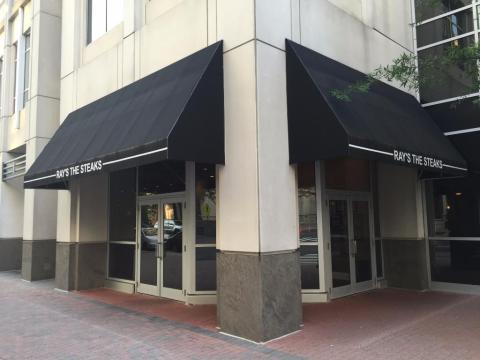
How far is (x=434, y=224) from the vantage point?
10406 millimetres

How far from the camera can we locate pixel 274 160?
6.96 meters

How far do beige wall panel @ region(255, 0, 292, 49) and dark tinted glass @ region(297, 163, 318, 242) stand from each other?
9.76 ft

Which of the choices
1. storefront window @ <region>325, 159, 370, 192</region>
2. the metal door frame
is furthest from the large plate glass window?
the metal door frame

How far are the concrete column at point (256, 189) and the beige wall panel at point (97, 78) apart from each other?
13.8 ft

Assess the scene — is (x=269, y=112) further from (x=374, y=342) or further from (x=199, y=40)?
(x=374, y=342)

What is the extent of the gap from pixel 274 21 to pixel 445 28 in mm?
5572

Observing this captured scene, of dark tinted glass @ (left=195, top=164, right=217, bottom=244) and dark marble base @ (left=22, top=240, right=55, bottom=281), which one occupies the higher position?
dark tinted glass @ (left=195, top=164, right=217, bottom=244)

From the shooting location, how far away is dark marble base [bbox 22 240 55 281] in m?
13.8

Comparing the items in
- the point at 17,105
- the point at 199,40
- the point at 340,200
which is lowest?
the point at 340,200

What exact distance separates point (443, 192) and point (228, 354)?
6760mm

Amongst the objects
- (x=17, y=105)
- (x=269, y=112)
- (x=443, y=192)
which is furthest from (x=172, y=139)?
(x=17, y=105)

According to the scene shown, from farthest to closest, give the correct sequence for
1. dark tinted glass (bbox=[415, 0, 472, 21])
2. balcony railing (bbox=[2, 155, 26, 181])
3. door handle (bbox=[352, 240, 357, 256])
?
balcony railing (bbox=[2, 155, 26, 181]) → dark tinted glass (bbox=[415, 0, 472, 21]) → door handle (bbox=[352, 240, 357, 256])

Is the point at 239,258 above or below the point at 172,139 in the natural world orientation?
below

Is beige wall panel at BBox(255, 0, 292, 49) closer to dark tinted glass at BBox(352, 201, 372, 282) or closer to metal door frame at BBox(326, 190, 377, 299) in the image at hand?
A: metal door frame at BBox(326, 190, 377, 299)
